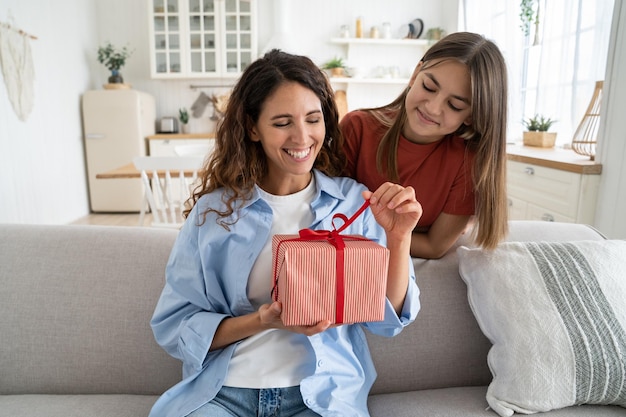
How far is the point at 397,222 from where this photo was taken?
943mm

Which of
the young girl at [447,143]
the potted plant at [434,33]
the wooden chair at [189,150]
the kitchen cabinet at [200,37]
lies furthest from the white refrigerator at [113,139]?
the young girl at [447,143]

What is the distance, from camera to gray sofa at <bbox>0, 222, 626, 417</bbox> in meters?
1.19

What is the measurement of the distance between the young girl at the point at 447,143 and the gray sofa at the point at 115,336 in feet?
0.56

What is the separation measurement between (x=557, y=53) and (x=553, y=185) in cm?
150

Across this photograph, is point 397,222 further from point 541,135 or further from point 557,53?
point 557,53

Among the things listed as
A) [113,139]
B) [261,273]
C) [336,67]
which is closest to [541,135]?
[336,67]

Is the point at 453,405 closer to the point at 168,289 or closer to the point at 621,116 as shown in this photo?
the point at 168,289

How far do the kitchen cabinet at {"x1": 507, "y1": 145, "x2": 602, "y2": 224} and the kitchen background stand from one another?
7 cm

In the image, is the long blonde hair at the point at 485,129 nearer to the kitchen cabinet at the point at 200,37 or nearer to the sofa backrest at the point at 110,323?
the sofa backrest at the point at 110,323

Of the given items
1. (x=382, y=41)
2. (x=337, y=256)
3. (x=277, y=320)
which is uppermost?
(x=382, y=41)

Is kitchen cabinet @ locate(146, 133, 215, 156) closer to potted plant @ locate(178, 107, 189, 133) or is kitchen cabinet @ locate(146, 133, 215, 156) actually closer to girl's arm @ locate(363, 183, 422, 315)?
potted plant @ locate(178, 107, 189, 133)

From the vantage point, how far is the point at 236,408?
38.8 inches

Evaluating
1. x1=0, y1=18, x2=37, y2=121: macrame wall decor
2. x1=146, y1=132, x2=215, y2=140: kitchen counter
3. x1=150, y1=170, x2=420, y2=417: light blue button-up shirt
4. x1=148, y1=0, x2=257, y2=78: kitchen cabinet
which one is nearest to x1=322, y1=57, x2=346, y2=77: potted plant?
x1=148, y1=0, x2=257, y2=78: kitchen cabinet

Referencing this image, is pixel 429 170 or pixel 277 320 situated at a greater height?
pixel 429 170
